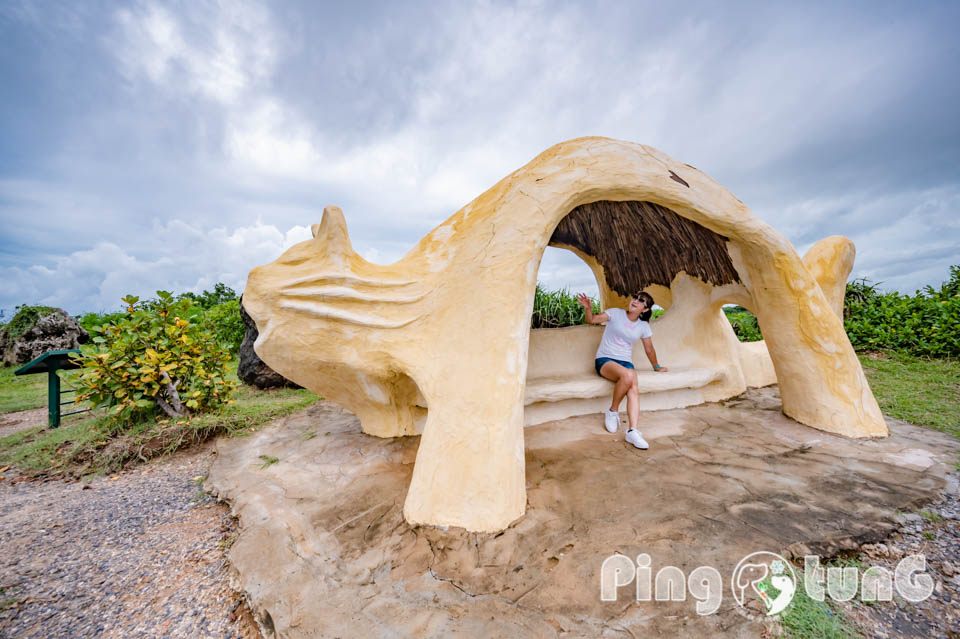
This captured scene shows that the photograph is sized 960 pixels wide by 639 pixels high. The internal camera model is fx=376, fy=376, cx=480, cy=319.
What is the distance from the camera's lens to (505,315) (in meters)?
2.44

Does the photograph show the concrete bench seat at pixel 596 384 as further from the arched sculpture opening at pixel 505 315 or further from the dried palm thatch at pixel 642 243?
the dried palm thatch at pixel 642 243

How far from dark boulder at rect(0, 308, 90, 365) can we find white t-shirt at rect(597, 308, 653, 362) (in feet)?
38.5

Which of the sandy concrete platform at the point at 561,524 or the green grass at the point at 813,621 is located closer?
the green grass at the point at 813,621

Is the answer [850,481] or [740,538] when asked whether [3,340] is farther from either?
[850,481]

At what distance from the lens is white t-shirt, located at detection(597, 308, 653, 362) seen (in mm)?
3734

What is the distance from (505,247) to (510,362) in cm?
77

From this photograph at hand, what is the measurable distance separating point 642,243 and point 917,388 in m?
4.07

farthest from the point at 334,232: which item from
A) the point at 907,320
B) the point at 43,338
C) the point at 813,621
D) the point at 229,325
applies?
the point at 43,338

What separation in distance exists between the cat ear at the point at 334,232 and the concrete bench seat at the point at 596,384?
6.85ft

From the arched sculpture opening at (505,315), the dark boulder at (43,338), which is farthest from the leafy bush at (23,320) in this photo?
the arched sculpture opening at (505,315)

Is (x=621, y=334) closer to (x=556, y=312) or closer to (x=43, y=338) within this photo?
(x=556, y=312)

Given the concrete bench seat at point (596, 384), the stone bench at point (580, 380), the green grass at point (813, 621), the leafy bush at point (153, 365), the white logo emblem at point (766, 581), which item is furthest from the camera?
the leafy bush at point (153, 365)

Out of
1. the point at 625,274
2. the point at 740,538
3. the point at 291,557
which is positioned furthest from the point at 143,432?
the point at 625,274

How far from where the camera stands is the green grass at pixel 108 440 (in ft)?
11.5
